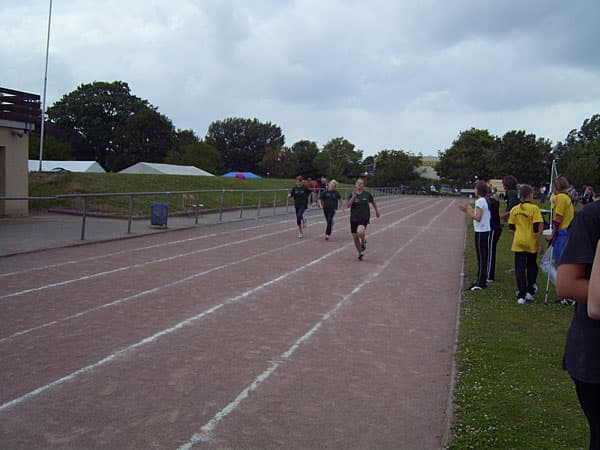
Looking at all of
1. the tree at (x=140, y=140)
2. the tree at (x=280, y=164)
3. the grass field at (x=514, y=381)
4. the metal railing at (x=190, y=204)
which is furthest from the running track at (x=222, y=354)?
the tree at (x=280, y=164)

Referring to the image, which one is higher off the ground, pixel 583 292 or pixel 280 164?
pixel 280 164

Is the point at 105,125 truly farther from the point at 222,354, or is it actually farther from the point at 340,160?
the point at 222,354

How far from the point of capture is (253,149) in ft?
385

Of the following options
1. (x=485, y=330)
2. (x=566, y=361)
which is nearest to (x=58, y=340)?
(x=485, y=330)

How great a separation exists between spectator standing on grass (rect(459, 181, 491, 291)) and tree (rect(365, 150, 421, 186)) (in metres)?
84.3

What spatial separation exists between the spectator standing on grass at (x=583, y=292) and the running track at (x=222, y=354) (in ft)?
6.79

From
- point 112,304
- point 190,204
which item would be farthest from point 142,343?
point 190,204

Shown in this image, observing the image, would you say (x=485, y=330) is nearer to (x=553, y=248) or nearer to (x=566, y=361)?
(x=553, y=248)

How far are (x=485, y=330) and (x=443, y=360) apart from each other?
1.40 m

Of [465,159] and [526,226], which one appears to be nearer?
[526,226]

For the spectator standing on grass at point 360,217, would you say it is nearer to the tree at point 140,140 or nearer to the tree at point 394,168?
the tree at point 140,140

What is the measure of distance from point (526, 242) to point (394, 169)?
87.9 metres

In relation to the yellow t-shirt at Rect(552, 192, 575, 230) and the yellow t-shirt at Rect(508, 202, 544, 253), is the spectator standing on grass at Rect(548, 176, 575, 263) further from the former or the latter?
the yellow t-shirt at Rect(508, 202, 544, 253)

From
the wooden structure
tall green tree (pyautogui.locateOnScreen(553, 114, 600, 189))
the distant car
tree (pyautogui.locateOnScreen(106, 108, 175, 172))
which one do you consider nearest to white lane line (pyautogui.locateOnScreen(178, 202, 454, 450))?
the wooden structure
